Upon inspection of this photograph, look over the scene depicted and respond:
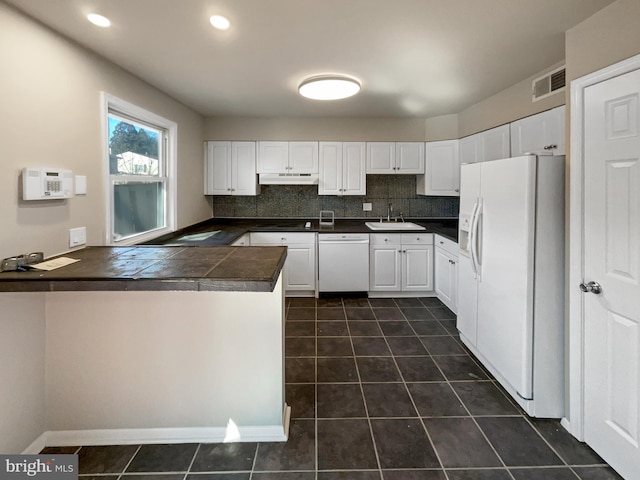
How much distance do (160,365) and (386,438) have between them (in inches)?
50.5

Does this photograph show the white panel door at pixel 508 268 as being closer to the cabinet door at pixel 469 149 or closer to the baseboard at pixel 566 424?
the baseboard at pixel 566 424

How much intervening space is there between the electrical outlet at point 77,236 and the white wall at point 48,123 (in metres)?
0.03

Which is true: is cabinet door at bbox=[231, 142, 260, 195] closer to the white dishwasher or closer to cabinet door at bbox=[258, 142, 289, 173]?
cabinet door at bbox=[258, 142, 289, 173]

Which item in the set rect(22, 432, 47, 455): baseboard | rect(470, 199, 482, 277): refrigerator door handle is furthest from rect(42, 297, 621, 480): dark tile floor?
rect(470, 199, 482, 277): refrigerator door handle

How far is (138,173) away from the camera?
2982mm

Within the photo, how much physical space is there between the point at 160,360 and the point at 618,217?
7.85ft

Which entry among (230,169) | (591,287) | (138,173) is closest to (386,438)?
(591,287)

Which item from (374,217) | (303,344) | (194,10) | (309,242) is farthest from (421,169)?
(194,10)

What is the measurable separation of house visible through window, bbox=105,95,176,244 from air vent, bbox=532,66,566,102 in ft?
10.6

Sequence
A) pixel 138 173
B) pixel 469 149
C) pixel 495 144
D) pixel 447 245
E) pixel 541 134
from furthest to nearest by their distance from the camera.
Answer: pixel 469 149 < pixel 447 245 < pixel 495 144 < pixel 138 173 < pixel 541 134

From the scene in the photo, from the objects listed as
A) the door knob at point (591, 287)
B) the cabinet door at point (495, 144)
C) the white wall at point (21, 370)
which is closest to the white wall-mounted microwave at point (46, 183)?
the white wall at point (21, 370)

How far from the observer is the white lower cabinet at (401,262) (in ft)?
13.6

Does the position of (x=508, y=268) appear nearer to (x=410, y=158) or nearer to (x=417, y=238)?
(x=417, y=238)

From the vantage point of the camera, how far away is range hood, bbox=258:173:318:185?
14.4ft
